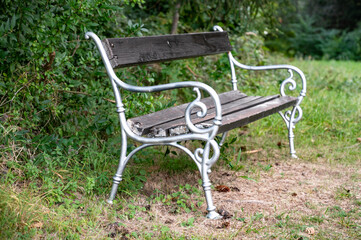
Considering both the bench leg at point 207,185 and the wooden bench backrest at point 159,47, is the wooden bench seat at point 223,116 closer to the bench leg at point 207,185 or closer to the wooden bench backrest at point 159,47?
the bench leg at point 207,185

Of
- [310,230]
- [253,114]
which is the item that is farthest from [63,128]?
[310,230]

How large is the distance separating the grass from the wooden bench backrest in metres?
0.72

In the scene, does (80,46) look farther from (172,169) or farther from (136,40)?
(172,169)

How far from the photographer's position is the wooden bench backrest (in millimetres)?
2756

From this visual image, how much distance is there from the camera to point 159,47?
311 cm

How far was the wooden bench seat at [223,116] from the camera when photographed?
104 inches

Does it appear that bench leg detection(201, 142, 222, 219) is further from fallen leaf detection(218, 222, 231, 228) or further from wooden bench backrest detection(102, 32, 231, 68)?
wooden bench backrest detection(102, 32, 231, 68)

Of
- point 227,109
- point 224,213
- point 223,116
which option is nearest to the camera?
point 224,213

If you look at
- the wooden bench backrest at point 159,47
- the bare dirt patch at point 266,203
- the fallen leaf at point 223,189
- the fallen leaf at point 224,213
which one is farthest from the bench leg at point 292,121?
the fallen leaf at point 224,213

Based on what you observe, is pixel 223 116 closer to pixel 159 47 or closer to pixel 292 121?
pixel 159 47

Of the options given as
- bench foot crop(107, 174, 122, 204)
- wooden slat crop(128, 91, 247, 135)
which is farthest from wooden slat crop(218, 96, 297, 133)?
bench foot crop(107, 174, 122, 204)

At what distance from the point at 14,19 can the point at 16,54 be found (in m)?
0.40

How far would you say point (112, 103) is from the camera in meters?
3.54

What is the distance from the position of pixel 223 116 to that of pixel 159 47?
2.19 feet
